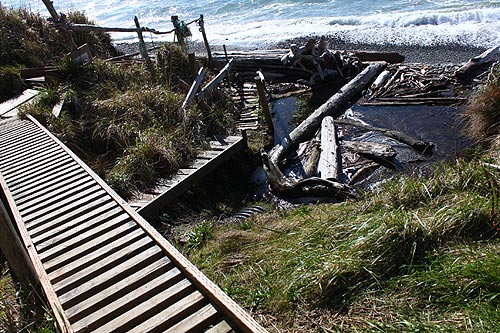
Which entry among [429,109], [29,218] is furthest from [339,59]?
[29,218]

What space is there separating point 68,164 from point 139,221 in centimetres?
301

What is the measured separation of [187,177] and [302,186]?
2.66 metres

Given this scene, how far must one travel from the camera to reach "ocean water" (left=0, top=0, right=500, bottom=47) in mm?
20062

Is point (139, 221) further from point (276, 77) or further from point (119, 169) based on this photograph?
point (276, 77)

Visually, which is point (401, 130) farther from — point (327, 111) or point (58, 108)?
point (58, 108)

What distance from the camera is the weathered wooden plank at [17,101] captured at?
41.2 feet

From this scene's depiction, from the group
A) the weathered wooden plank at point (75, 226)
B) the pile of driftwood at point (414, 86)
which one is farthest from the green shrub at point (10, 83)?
the pile of driftwood at point (414, 86)

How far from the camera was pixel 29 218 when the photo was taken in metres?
6.50

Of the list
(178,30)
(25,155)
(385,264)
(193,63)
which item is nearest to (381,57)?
(193,63)

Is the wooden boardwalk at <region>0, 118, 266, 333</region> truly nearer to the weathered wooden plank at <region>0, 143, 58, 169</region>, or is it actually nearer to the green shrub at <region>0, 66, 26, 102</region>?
the weathered wooden plank at <region>0, 143, 58, 169</region>

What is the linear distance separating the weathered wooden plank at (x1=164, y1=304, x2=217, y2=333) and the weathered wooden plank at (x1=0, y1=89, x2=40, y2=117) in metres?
10.7

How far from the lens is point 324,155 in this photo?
10.4 m

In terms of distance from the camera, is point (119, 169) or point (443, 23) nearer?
point (119, 169)

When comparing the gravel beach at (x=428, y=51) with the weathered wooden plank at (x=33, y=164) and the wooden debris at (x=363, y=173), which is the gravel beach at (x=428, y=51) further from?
the weathered wooden plank at (x=33, y=164)
